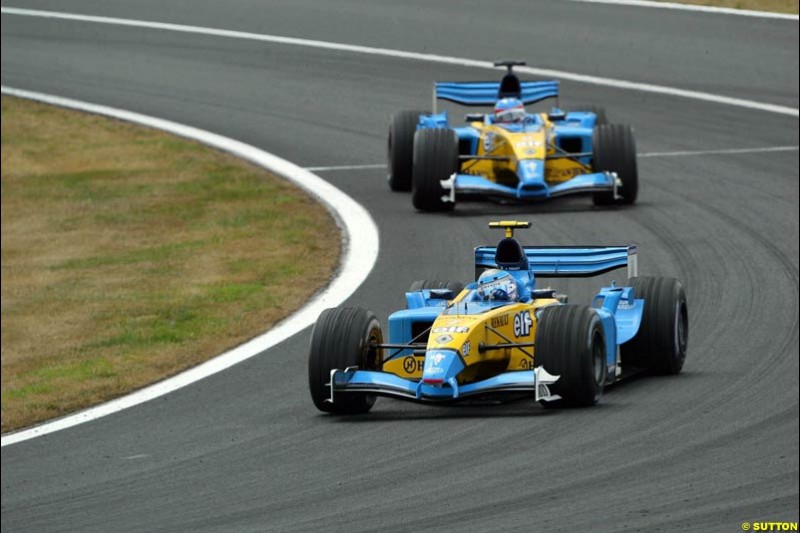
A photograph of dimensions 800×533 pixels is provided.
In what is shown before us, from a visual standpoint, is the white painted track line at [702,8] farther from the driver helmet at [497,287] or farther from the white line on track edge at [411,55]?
the driver helmet at [497,287]

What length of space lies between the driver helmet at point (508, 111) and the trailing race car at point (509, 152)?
1 centimetres

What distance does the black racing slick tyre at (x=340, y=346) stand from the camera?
8922 mm

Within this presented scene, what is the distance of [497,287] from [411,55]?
32046 millimetres

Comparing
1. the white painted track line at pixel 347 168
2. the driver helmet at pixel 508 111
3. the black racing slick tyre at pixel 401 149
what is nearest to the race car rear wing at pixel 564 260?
the driver helmet at pixel 508 111

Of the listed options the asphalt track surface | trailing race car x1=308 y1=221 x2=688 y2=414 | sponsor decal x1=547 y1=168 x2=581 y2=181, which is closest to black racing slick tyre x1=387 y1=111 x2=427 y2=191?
the asphalt track surface

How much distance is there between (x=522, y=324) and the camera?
9750 mm

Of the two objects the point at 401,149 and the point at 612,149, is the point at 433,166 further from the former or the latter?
the point at 401,149

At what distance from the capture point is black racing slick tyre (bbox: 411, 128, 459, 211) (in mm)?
17984

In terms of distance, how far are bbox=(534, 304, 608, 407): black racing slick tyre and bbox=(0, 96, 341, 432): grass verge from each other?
2161 mm

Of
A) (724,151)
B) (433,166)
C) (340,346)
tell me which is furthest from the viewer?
(724,151)

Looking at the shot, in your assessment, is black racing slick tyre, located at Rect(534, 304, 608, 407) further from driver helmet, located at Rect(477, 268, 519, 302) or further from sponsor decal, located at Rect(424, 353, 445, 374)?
driver helmet, located at Rect(477, 268, 519, 302)

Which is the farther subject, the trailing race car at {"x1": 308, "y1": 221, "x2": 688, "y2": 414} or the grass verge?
the grass verge

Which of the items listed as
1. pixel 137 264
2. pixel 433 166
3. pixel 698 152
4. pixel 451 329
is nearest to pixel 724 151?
pixel 698 152

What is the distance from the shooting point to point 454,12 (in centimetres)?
4144
